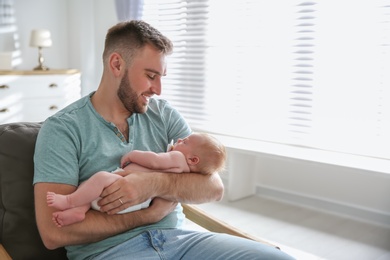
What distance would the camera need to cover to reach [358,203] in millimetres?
3211

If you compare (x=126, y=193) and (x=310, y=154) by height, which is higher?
(x=126, y=193)

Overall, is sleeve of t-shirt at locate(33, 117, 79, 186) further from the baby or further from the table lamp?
the table lamp

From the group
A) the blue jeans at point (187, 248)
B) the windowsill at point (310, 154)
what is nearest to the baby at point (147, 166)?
the blue jeans at point (187, 248)

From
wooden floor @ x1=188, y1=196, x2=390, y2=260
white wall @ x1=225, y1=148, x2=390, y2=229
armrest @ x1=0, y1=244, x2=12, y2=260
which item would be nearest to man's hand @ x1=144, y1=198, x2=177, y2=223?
armrest @ x1=0, y1=244, x2=12, y2=260

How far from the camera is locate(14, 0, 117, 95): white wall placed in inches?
189

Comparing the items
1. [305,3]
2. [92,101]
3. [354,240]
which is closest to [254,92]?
[305,3]

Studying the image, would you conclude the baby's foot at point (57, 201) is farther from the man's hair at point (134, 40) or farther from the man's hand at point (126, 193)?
the man's hair at point (134, 40)

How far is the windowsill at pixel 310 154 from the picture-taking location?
2885 mm

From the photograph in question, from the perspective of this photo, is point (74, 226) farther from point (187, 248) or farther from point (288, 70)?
point (288, 70)

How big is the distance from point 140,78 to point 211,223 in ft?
1.99

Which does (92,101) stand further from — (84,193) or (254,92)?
(254,92)

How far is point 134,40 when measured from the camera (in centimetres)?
163

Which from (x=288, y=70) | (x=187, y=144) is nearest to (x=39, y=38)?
(x=288, y=70)

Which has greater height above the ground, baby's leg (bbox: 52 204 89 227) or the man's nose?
the man's nose
